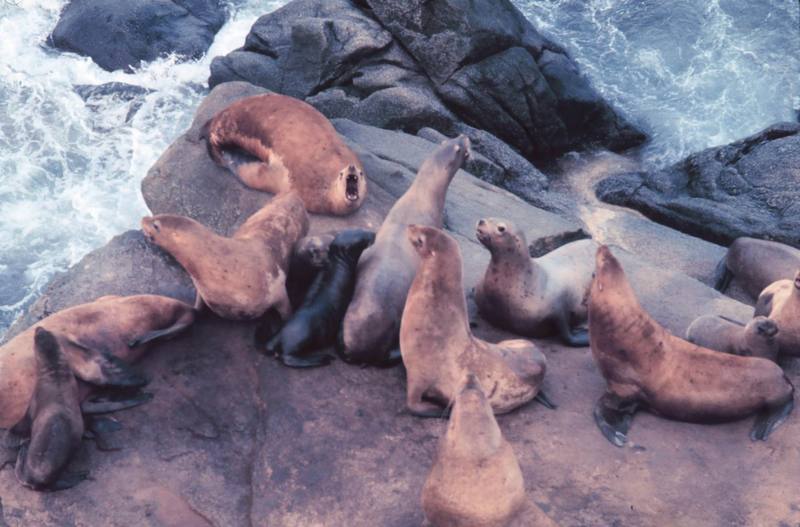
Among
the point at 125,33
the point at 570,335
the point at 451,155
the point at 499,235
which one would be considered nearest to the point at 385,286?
the point at 499,235

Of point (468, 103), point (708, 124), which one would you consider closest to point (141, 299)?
point (468, 103)


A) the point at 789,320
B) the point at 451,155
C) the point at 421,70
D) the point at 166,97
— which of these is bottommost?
the point at 166,97

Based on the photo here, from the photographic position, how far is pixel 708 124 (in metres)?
16.1

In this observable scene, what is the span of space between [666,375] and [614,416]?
0.44 meters

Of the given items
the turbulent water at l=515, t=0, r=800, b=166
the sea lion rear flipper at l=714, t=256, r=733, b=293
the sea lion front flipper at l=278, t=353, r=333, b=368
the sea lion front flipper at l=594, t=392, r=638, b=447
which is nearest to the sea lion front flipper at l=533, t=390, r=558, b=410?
the sea lion front flipper at l=594, t=392, r=638, b=447

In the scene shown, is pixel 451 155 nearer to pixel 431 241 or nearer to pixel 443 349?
pixel 431 241

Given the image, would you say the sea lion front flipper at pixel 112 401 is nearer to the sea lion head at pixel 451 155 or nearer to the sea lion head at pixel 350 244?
the sea lion head at pixel 350 244

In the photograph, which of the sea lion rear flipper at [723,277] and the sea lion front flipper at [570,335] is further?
the sea lion rear flipper at [723,277]

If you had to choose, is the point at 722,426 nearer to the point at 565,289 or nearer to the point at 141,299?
the point at 565,289

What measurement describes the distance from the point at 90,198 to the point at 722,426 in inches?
402

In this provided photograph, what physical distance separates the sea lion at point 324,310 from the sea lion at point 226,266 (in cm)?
24

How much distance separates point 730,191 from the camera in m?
11.8

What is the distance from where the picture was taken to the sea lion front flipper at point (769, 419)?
564 centimetres

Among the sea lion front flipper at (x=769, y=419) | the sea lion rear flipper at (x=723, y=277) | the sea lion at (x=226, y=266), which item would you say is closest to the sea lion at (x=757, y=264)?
the sea lion rear flipper at (x=723, y=277)
